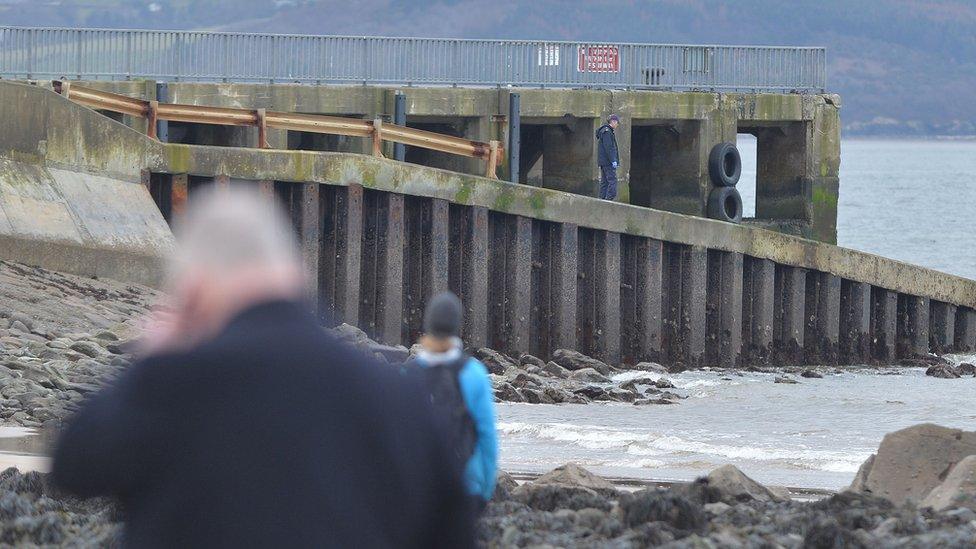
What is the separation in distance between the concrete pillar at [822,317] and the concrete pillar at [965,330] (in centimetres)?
256

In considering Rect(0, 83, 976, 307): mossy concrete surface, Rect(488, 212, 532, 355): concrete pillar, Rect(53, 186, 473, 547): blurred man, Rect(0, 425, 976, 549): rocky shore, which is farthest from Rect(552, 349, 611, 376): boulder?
Rect(53, 186, 473, 547): blurred man

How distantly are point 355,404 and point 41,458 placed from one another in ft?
24.2

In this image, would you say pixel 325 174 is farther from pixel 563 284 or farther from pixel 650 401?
pixel 650 401

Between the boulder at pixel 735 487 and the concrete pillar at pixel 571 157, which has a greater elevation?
the concrete pillar at pixel 571 157

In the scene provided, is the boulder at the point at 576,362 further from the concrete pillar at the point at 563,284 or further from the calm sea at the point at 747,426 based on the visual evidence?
the calm sea at the point at 747,426

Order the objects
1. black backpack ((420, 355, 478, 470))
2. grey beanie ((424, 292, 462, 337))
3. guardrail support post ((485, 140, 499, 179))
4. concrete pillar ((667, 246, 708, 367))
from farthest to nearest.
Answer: guardrail support post ((485, 140, 499, 179)) → concrete pillar ((667, 246, 708, 367)) → grey beanie ((424, 292, 462, 337)) → black backpack ((420, 355, 478, 470))

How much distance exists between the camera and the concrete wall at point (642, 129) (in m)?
25.0

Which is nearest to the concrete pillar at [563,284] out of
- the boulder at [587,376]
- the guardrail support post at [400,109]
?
the boulder at [587,376]

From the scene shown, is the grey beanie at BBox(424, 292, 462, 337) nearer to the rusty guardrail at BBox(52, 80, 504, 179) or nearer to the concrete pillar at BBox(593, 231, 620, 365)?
the rusty guardrail at BBox(52, 80, 504, 179)

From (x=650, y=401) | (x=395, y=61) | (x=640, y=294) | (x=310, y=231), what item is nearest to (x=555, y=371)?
(x=650, y=401)

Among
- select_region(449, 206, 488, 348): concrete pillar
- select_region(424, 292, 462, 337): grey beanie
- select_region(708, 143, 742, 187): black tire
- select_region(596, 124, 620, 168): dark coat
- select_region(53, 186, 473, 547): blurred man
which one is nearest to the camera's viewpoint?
select_region(53, 186, 473, 547): blurred man

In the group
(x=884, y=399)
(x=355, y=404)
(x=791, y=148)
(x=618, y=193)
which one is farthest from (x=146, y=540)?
(x=791, y=148)

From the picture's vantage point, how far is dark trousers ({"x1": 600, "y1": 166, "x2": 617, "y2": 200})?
24609 mm

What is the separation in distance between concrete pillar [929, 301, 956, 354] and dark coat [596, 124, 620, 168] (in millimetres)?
5077
